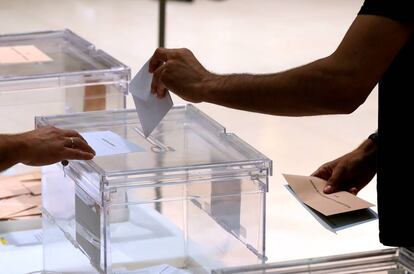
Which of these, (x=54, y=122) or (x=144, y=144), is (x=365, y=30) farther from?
(x=54, y=122)

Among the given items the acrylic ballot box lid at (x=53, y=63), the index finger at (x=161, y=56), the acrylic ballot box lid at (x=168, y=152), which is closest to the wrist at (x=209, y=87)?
the index finger at (x=161, y=56)

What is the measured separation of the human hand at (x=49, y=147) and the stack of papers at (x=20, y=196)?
804mm

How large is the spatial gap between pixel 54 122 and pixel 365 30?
108 cm

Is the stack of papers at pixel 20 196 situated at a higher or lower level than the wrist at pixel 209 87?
lower

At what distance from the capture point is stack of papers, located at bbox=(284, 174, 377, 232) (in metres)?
2.32

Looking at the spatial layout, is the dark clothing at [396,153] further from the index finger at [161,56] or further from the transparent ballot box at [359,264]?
the index finger at [161,56]

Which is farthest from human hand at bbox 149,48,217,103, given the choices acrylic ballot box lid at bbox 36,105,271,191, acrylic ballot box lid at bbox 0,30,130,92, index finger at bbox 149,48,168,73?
acrylic ballot box lid at bbox 0,30,130,92

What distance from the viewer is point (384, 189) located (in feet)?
7.02

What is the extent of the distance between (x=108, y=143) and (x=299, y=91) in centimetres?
76

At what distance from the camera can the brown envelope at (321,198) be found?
2.34 metres

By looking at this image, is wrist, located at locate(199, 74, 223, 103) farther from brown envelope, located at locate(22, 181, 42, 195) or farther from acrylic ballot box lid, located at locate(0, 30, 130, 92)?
brown envelope, located at locate(22, 181, 42, 195)

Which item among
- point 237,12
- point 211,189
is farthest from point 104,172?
point 237,12

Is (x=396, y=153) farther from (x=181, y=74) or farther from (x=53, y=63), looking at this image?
(x=53, y=63)

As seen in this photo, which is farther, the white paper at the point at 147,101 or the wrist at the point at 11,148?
the white paper at the point at 147,101
